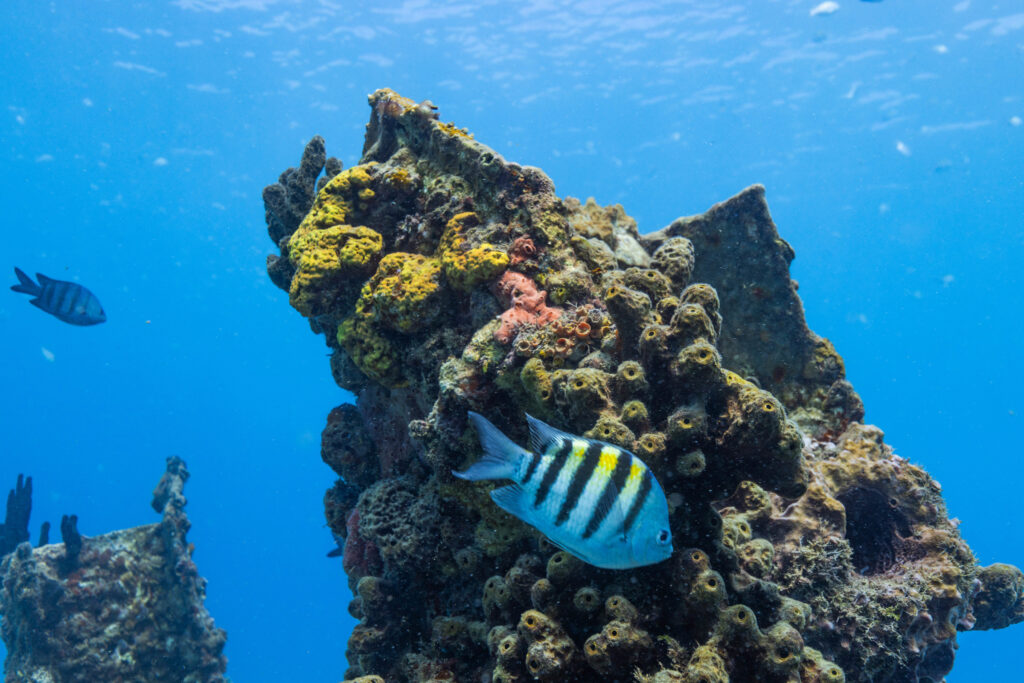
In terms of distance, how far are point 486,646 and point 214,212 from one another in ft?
285

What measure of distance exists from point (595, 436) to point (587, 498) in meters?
1.23

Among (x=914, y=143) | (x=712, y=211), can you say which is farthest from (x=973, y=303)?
(x=712, y=211)

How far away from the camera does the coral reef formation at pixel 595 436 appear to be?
3.18 meters

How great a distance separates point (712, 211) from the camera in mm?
6422

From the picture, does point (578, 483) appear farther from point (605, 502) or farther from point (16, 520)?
point (16, 520)

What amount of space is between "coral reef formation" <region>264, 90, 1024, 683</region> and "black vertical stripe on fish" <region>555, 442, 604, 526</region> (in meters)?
1.15

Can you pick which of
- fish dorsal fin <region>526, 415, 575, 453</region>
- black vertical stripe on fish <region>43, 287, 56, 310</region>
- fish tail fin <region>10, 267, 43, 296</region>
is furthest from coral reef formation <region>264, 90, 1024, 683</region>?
fish tail fin <region>10, 267, 43, 296</region>

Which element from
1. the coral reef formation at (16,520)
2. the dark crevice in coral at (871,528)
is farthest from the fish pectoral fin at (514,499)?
the coral reef formation at (16,520)

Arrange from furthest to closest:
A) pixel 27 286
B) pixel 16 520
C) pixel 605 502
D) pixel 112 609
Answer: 1. pixel 16 520
2. pixel 112 609
3. pixel 27 286
4. pixel 605 502

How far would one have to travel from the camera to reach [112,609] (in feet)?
34.2

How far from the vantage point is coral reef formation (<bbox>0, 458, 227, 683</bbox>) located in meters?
9.87

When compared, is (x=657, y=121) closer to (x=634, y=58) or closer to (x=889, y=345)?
(x=634, y=58)

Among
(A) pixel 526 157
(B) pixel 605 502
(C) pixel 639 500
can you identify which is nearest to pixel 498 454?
(B) pixel 605 502

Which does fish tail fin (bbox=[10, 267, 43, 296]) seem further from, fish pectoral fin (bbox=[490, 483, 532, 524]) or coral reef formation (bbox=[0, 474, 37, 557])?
fish pectoral fin (bbox=[490, 483, 532, 524])
